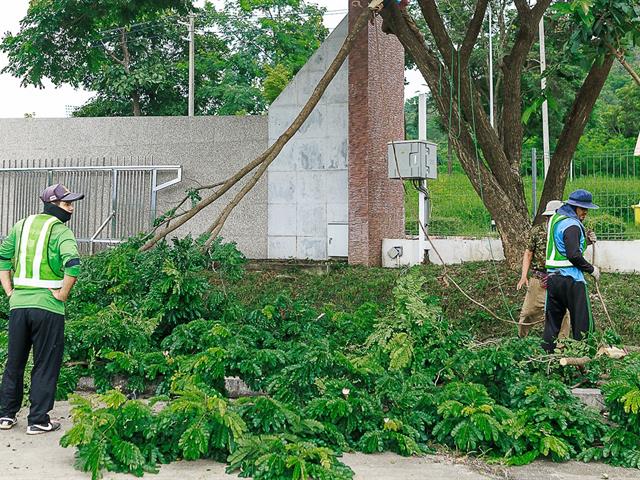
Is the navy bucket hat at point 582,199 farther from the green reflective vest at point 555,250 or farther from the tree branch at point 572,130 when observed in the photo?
the tree branch at point 572,130

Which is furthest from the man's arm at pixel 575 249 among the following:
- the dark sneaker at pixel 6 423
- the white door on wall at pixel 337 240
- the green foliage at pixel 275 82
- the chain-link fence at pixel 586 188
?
the green foliage at pixel 275 82

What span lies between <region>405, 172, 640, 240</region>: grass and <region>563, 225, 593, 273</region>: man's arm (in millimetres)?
4712

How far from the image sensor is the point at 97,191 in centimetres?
1588

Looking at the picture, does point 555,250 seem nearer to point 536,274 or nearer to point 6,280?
point 536,274

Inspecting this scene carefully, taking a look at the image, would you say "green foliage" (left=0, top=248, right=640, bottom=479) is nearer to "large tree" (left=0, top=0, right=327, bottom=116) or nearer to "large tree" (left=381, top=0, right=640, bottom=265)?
"large tree" (left=381, top=0, right=640, bottom=265)

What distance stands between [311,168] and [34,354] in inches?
351

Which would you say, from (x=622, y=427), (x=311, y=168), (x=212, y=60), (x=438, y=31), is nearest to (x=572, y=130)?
(x=438, y=31)

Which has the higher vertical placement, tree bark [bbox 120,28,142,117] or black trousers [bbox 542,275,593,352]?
tree bark [bbox 120,28,142,117]

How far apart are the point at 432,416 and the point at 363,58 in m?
9.13

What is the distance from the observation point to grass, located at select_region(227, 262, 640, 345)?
10.7 meters

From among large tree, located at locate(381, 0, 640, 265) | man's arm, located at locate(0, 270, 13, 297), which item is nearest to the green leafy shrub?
man's arm, located at locate(0, 270, 13, 297)

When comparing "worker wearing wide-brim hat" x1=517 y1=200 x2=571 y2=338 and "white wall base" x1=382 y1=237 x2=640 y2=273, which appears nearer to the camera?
"worker wearing wide-brim hat" x1=517 y1=200 x2=571 y2=338

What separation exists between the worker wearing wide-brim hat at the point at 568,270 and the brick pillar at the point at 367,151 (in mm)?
6241

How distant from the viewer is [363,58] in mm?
14117
